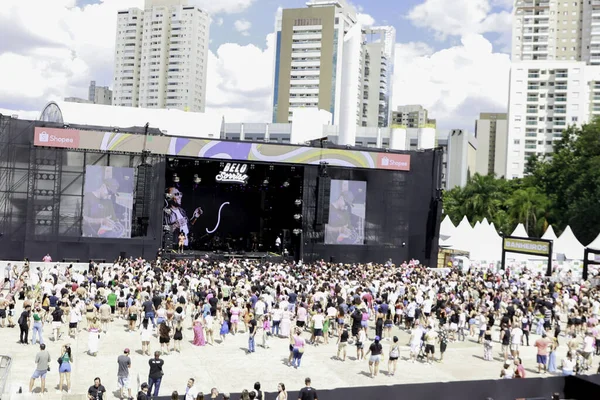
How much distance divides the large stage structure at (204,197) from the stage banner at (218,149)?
0.06m

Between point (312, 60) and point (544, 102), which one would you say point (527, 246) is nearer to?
point (544, 102)

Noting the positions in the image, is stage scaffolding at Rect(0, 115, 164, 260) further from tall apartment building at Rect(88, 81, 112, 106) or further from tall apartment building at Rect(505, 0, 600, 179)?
tall apartment building at Rect(88, 81, 112, 106)

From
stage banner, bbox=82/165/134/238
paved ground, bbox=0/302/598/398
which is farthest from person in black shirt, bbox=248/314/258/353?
stage banner, bbox=82/165/134/238

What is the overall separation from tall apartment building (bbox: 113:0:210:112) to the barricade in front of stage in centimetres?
13712

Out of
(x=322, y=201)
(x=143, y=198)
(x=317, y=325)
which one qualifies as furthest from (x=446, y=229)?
(x=317, y=325)

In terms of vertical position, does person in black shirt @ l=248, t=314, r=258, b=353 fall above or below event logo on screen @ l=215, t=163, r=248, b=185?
below

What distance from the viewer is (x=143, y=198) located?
36.5 meters

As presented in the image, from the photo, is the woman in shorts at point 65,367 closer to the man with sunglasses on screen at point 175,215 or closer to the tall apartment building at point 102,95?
the man with sunglasses on screen at point 175,215

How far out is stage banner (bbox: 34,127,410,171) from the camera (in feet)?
114

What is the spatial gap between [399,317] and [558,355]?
5134mm

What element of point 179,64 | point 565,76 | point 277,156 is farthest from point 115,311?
point 179,64

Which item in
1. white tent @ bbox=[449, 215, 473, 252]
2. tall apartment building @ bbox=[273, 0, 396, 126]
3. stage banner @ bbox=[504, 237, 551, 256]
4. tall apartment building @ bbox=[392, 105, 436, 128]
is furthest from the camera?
tall apartment building @ bbox=[392, 105, 436, 128]

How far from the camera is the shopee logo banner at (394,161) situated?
134 feet

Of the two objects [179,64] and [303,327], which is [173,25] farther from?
[303,327]
